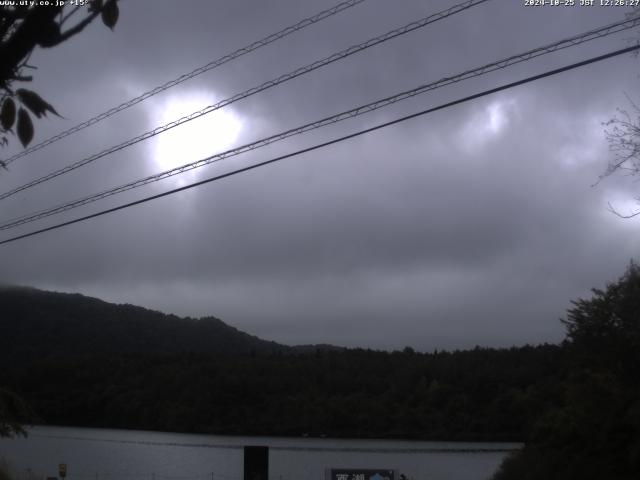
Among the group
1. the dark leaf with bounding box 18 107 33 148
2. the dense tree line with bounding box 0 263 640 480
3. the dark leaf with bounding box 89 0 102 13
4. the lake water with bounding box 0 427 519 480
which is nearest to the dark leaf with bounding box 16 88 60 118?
the dark leaf with bounding box 18 107 33 148

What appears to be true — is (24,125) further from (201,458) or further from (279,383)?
(279,383)

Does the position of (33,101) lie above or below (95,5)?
below

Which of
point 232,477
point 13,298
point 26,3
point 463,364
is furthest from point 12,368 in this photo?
point 26,3

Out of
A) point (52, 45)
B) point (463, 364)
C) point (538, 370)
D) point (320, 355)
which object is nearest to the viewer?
point (52, 45)

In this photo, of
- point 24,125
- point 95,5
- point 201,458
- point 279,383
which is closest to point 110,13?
point 95,5

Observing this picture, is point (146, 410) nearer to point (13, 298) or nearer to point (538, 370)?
point (13, 298)

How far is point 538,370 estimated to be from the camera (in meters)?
60.2

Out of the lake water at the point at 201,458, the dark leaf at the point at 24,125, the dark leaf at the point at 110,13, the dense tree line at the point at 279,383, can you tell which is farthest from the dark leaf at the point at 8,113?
the lake water at the point at 201,458

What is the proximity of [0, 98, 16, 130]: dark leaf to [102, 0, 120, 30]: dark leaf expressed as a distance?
2.16ft

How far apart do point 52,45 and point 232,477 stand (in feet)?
148

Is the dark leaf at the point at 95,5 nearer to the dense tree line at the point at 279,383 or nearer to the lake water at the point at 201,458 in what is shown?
the dense tree line at the point at 279,383

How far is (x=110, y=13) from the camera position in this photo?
4.34 meters

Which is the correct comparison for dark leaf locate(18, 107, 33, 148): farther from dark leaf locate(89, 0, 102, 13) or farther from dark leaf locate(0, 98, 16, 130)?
dark leaf locate(89, 0, 102, 13)

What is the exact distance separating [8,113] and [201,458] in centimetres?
5181
